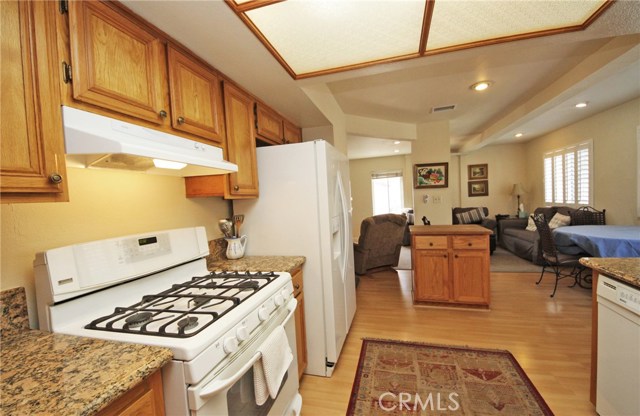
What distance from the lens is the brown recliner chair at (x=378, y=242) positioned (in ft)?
13.3

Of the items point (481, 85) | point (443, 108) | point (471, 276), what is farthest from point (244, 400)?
point (443, 108)

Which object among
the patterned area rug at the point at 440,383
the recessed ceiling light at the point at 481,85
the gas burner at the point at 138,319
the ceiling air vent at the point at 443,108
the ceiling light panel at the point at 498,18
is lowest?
the patterned area rug at the point at 440,383

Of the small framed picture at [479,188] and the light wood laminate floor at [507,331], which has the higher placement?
the small framed picture at [479,188]

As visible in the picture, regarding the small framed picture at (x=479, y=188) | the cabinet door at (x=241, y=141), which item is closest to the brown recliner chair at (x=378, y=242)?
the cabinet door at (x=241, y=141)

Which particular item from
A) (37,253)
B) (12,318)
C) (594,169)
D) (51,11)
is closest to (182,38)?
(51,11)

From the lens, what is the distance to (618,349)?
126cm

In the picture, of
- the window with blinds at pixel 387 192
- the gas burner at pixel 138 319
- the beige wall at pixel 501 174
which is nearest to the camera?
the gas burner at pixel 138 319

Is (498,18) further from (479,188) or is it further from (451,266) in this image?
(479,188)

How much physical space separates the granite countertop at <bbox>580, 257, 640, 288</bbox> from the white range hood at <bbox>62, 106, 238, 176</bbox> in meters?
1.96

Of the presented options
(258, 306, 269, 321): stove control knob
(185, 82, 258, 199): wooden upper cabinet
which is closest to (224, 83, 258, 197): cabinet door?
(185, 82, 258, 199): wooden upper cabinet

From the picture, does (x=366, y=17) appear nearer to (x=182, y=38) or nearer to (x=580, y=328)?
(x=182, y=38)

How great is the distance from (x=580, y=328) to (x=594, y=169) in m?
3.28

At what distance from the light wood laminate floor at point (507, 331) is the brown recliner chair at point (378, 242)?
59 cm

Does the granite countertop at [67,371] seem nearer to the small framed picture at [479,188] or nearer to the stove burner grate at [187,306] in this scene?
the stove burner grate at [187,306]
